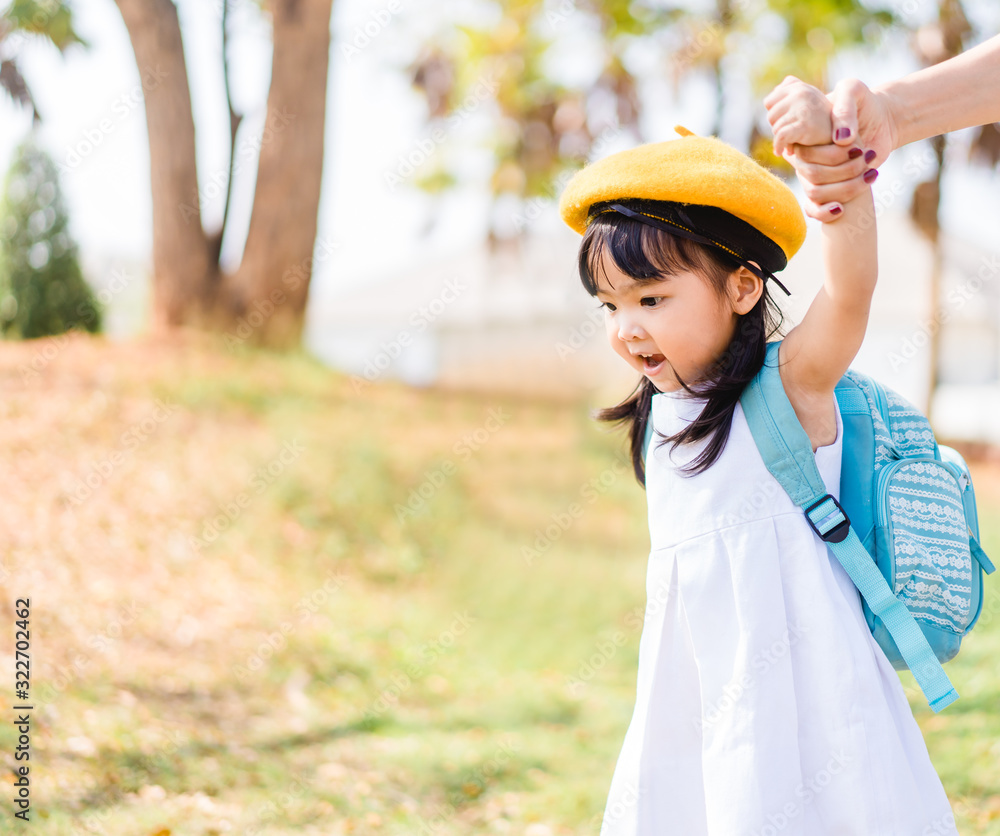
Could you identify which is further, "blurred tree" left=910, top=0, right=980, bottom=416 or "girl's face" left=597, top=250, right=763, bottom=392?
"blurred tree" left=910, top=0, right=980, bottom=416

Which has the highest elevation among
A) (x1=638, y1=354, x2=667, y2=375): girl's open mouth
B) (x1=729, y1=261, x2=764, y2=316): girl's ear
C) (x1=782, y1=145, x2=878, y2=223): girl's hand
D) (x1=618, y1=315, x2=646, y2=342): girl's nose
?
(x1=782, y1=145, x2=878, y2=223): girl's hand

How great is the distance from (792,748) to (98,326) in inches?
343

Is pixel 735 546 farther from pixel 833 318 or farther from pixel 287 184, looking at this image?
A: pixel 287 184

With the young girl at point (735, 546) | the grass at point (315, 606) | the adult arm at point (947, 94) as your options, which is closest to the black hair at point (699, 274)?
the young girl at point (735, 546)

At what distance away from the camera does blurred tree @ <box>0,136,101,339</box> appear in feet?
26.3

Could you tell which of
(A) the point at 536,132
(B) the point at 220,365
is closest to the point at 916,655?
(B) the point at 220,365

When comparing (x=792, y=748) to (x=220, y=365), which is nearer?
(x=792, y=748)

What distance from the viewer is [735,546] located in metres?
1.54

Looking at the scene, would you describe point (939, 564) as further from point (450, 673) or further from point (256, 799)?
point (450, 673)

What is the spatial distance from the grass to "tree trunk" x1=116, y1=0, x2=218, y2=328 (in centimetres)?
61

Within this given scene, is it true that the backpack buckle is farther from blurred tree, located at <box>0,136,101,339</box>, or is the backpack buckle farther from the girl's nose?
blurred tree, located at <box>0,136,101,339</box>

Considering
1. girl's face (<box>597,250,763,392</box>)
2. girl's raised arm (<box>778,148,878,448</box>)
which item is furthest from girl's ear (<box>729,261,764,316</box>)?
girl's raised arm (<box>778,148,878,448</box>)

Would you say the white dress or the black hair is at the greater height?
the black hair

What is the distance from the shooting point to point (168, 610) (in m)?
5.24
